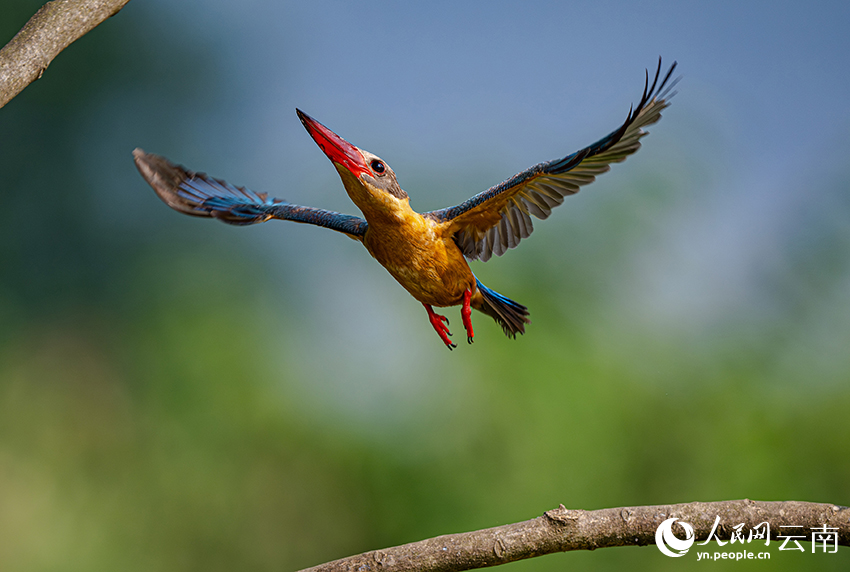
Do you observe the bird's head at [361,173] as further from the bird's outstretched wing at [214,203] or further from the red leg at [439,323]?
the red leg at [439,323]

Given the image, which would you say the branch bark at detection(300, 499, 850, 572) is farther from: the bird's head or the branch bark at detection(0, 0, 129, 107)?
the branch bark at detection(0, 0, 129, 107)

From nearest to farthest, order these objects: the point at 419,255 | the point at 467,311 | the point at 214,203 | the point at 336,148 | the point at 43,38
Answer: the point at 336,148, the point at 43,38, the point at 419,255, the point at 467,311, the point at 214,203

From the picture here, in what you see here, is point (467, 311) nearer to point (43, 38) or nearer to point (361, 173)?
point (361, 173)

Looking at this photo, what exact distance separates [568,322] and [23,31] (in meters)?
8.28

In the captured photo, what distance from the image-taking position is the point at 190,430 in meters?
9.46

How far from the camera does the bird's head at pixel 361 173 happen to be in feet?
6.94

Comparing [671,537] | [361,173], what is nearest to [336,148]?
[361,173]

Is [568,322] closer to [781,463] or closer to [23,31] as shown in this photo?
[781,463]

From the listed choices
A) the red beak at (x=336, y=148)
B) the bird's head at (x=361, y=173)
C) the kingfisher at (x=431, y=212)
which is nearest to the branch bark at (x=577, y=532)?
the kingfisher at (x=431, y=212)

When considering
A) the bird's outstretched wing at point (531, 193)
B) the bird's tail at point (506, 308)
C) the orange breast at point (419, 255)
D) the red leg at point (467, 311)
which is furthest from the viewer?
the bird's tail at point (506, 308)

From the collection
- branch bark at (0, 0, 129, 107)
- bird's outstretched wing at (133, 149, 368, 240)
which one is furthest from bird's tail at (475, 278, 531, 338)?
branch bark at (0, 0, 129, 107)

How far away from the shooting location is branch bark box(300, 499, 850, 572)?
218cm

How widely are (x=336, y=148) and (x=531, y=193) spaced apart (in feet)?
2.45

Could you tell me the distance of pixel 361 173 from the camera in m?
2.18
